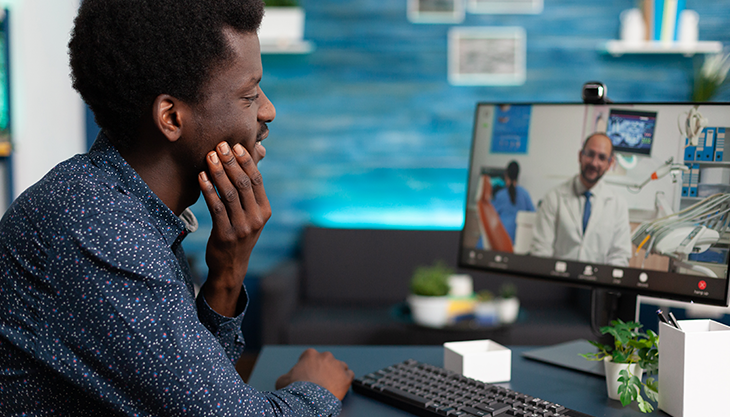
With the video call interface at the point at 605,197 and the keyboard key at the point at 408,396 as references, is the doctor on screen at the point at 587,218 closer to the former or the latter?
the video call interface at the point at 605,197

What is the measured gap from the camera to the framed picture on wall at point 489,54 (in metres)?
3.36

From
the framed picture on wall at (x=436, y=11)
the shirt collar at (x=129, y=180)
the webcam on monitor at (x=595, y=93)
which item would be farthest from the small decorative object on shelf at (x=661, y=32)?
the shirt collar at (x=129, y=180)

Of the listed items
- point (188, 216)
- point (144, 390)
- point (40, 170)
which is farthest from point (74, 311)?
point (40, 170)

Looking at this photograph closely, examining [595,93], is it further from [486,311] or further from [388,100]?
[388,100]

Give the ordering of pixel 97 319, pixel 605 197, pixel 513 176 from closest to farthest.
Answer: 1. pixel 97 319
2. pixel 605 197
3. pixel 513 176

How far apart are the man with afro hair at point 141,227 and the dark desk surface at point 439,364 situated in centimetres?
9

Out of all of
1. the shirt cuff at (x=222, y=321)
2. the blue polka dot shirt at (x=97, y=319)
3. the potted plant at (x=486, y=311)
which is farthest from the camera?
the potted plant at (x=486, y=311)

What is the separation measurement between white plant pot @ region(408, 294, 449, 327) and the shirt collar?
180 centimetres

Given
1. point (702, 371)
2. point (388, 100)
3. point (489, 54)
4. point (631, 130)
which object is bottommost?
point (702, 371)

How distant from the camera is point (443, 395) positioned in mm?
942

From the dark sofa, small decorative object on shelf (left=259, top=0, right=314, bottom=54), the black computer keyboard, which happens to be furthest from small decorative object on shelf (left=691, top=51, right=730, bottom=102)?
the black computer keyboard

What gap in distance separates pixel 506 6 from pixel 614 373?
278 cm

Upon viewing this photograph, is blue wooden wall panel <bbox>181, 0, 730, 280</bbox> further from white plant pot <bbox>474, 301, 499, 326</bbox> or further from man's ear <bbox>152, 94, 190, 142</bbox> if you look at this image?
man's ear <bbox>152, 94, 190, 142</bbox>

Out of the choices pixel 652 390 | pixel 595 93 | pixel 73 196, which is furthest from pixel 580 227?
pixel 73 196
